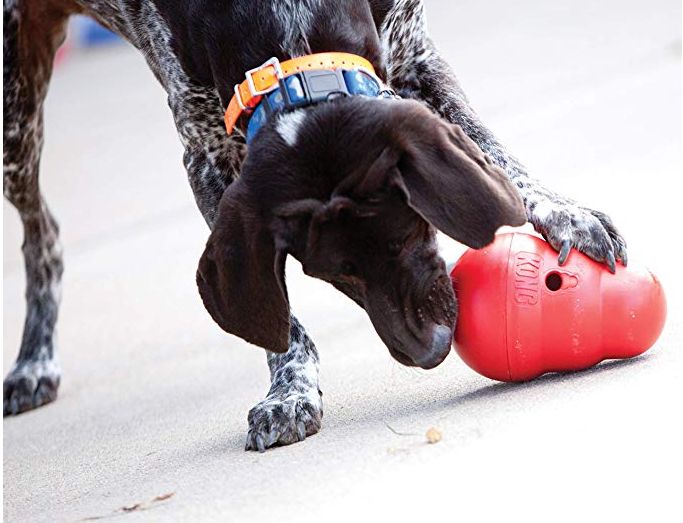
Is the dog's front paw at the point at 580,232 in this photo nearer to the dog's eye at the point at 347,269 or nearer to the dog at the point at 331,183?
the dog at the point at 331,183

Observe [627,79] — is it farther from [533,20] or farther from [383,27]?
[383,27]

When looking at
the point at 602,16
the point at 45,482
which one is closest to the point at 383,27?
the point at 45,482

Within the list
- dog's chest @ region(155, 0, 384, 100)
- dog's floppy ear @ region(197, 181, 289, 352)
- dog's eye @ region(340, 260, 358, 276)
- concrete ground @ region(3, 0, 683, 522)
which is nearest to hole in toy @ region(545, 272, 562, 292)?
concrete ground @ region(3, 0, 683, 522)

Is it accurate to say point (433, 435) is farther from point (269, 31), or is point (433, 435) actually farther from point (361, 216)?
point (269, 31)

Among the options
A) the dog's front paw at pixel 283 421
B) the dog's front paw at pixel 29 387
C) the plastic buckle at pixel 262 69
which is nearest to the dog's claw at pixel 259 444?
the dog's front paw at pixel 283 421

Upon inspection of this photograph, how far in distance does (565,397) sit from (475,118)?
52.3 inches

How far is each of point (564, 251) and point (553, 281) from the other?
3.7 inches

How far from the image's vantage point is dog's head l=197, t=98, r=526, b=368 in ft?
10.4

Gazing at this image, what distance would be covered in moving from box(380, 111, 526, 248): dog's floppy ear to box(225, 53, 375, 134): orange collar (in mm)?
427

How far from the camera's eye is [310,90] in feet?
11.3

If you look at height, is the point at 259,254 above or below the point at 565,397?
above

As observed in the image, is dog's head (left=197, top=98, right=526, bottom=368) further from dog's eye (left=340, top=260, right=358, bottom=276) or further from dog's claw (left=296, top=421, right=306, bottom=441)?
dog's claw (left=296, top=421, right=306, bottom=441)

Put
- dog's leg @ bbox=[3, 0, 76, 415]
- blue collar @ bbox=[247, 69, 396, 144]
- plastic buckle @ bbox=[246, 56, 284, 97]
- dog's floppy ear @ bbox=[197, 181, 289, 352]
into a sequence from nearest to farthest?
dog's floppy ear @ bbox=[197, 181, 289, 352]
blue collar @ bbox=[247, 69, 396, 144]
plastic buckle @ bbox=[246, 56, 284, 97]
dog's leg @ bbox=[3, 0, 76, 415]

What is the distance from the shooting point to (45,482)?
157 inches
